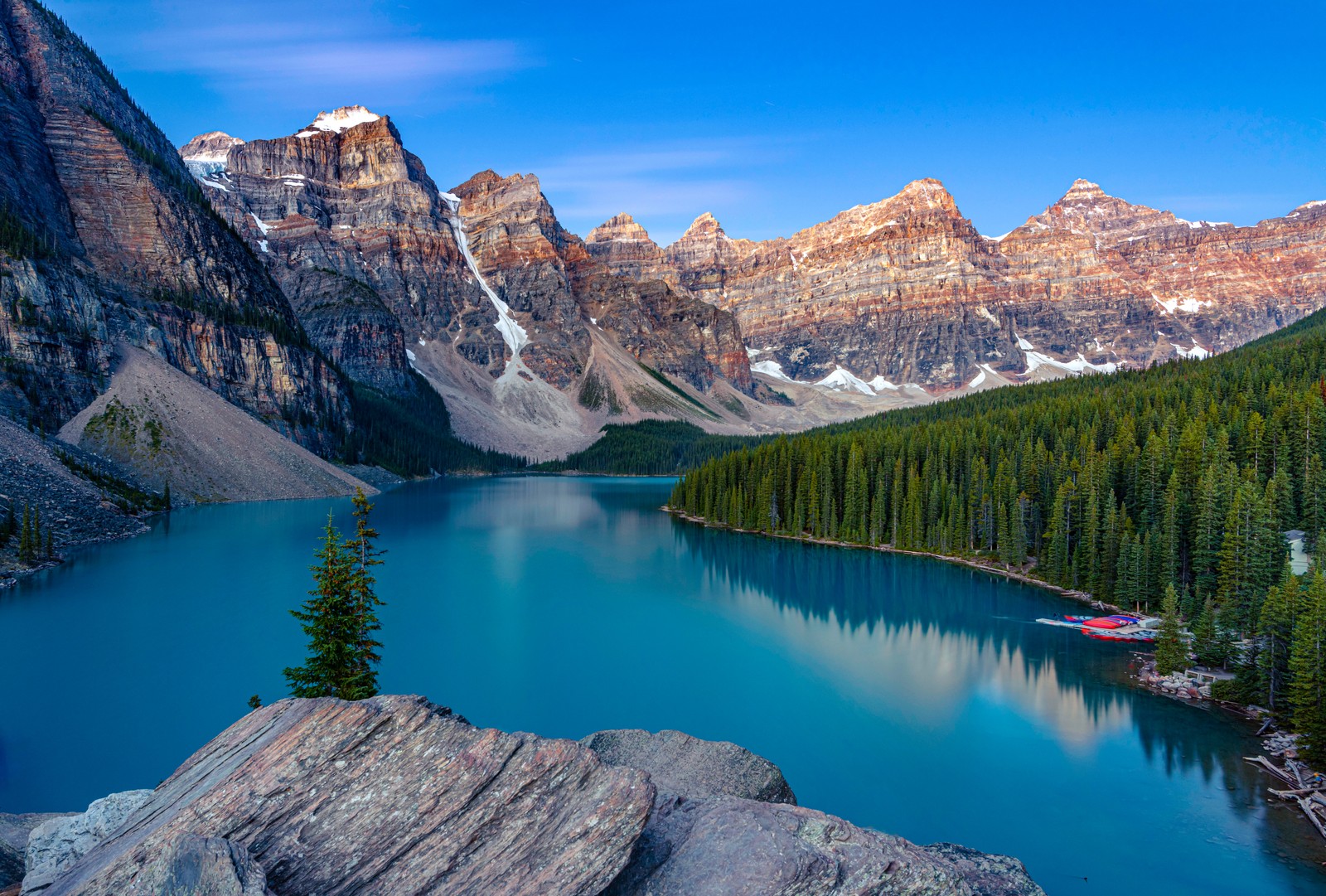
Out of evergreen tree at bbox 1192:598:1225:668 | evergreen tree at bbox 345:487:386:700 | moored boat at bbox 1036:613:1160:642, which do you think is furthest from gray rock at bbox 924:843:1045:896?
moored boat at bbox 1036:613:1160:642

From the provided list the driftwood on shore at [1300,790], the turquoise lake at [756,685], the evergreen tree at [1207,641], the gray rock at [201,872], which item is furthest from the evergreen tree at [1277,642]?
the gray rock at [201,872]

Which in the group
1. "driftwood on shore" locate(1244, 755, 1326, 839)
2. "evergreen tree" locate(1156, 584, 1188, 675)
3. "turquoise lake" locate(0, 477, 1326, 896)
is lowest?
"turquoise lake" locate(0, 477, 1326, 896)

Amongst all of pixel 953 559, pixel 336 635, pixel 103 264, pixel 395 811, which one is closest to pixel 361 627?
pixel 336 635

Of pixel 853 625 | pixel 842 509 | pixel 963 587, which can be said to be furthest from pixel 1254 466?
pixel 842 509

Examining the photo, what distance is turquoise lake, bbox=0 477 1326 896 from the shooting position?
66.8 feet

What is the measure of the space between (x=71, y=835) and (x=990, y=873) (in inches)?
540

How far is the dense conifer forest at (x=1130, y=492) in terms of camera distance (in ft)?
106

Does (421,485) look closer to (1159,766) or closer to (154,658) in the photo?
(154,658)

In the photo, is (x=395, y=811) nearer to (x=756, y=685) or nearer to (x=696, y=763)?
(x=696, y=763)

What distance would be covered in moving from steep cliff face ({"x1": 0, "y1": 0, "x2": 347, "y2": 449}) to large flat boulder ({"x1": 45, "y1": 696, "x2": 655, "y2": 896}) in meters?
87.4

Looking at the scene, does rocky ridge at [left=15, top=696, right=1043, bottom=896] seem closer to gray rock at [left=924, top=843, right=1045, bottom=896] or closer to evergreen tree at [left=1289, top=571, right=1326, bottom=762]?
gray rock at [left=924, top=843, right=1045, bottom=896]

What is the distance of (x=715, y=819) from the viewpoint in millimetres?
9578

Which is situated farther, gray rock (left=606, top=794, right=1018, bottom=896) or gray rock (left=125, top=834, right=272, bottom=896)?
gray rock (left=606, top=794, right=1018, bottom=896)

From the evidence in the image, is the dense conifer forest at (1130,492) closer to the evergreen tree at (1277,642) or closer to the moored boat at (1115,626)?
the evergreen tree at (1277,642)
